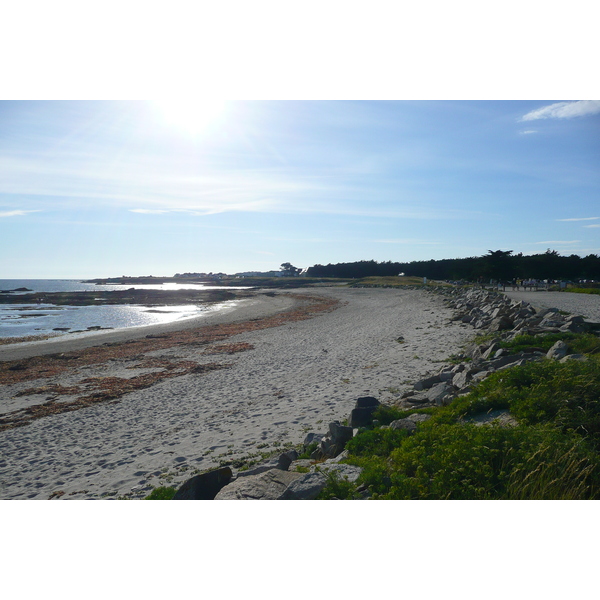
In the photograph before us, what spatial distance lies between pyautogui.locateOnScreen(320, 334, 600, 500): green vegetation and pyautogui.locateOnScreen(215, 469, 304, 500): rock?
27.9 inches

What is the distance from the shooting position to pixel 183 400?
1274cm

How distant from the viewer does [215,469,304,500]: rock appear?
508 centimetres

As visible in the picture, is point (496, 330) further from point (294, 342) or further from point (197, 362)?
point (197, 362)

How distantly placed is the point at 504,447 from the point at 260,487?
10.2ft

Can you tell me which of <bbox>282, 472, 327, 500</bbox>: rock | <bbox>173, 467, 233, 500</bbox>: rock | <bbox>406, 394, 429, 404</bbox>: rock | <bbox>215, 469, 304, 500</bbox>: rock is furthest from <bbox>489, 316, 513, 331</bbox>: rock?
<bbox>173, 467, 233, 500</bbox>: rock

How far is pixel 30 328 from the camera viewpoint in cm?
3803

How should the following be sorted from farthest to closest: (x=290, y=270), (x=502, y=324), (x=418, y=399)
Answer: (x=290, y=270) < (x=502, y=324) < (x=418, y=399)

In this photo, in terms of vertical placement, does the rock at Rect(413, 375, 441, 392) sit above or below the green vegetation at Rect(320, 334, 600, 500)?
below

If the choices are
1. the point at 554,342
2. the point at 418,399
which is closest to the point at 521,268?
the point at 554,342

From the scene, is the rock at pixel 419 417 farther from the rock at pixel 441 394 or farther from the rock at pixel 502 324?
the rock at pixel 502 324

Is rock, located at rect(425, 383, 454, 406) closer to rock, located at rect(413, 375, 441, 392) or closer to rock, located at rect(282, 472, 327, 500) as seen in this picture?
rock, located at rect(413, 375, 441, 392)

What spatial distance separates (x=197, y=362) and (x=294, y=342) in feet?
18.8

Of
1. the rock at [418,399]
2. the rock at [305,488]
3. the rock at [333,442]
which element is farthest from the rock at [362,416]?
the rock at [305,488]

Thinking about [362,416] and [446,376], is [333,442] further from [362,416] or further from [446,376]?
[446,376]
